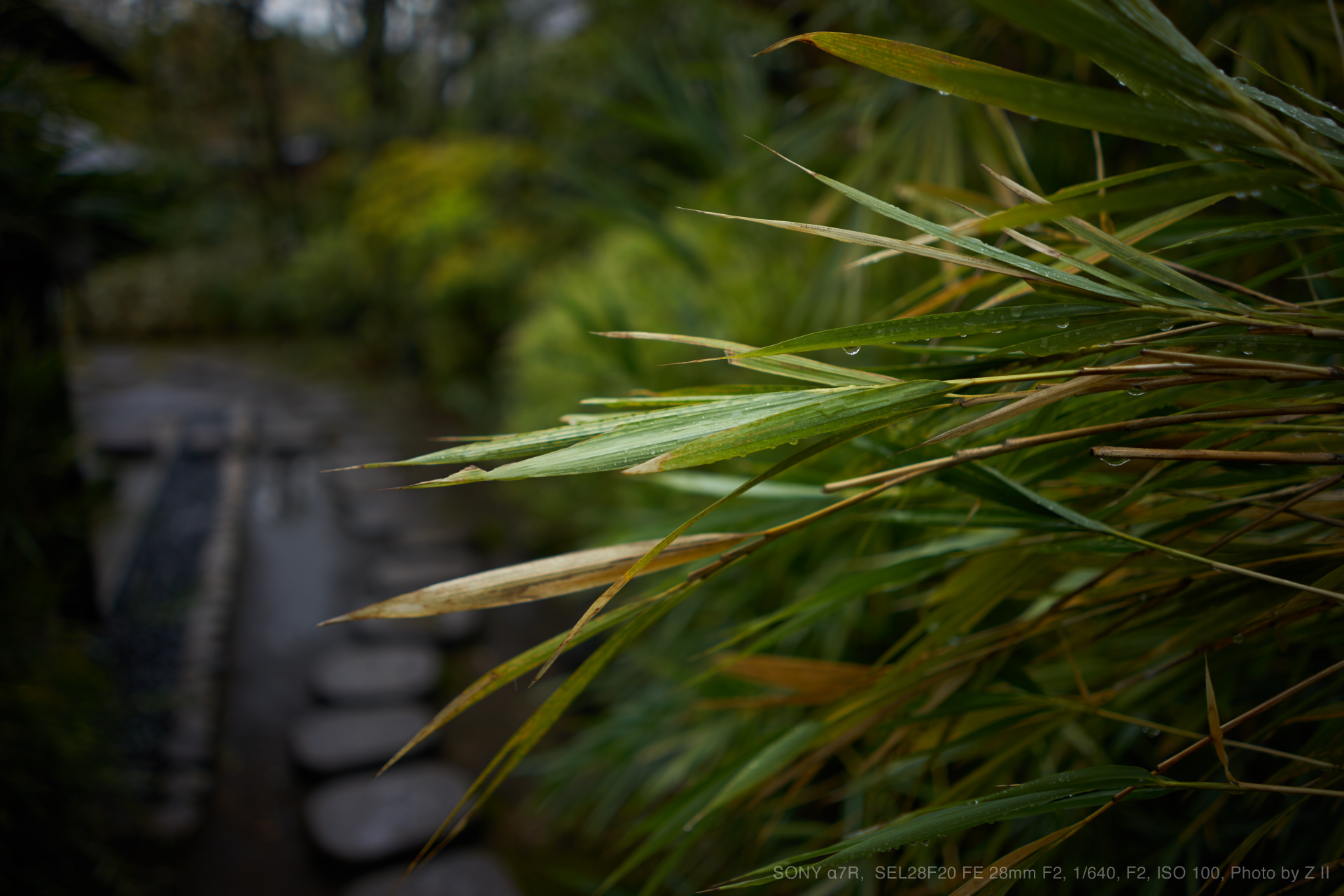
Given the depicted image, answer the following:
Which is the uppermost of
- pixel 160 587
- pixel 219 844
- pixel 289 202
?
pixel 289 202

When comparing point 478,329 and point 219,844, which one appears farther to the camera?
point 478,329

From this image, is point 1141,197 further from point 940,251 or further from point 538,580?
point 538,580

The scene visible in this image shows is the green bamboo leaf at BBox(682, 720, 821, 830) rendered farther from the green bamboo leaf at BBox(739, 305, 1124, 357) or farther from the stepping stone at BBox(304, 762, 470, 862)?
the stepping stone at BBox(304, 762, 470, 862)

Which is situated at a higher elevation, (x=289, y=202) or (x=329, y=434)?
(x=289, y=202)

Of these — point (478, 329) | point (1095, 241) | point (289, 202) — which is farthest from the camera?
point (289, 202)

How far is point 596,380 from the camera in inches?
88.1

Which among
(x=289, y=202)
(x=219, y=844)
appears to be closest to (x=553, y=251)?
(x=219, y=844)

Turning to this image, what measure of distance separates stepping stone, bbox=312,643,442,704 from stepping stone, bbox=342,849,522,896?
25.1 inches

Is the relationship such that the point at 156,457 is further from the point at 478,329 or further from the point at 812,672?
the point at 812,672

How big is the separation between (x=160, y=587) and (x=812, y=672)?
10.2ft

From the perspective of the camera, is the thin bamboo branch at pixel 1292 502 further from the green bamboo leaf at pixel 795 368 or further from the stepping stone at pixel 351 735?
the stepping stone at pixel 351 735

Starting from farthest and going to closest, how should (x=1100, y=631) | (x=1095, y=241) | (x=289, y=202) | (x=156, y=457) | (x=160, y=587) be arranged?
1. (x=289, y=202)
2. (x=156, y=457)
3. (x=160, y=587)
4. (x=1100, y=631)
5. (x=1095, y=241)

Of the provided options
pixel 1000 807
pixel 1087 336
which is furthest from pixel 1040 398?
pixel 1000 807

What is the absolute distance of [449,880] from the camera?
164 cm
